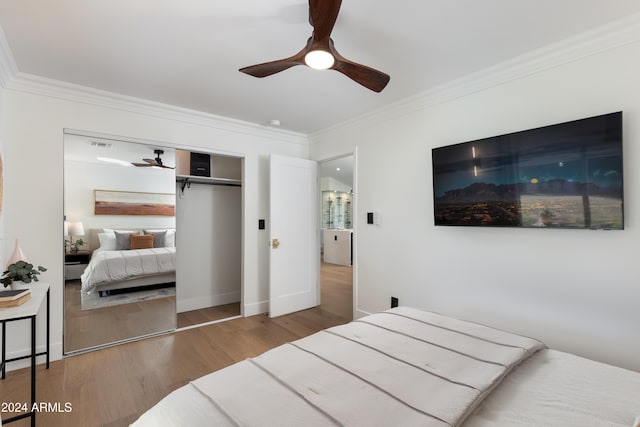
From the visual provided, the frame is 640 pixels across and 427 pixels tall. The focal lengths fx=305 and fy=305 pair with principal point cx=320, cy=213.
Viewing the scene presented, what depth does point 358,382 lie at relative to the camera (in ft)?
3.71

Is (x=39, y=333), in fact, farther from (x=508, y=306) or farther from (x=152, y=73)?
(x=508, y=306)

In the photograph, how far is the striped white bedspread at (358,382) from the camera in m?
0.95

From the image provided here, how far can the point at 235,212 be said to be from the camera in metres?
4.32

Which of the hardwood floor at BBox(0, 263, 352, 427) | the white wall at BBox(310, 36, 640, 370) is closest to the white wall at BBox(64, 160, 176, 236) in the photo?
the hardwood floor at BBox(0, 263, 352, 427)

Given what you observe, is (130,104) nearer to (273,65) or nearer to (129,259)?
(129,259)

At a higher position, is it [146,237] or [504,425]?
[146,237]

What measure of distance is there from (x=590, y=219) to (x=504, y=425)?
1608 mm

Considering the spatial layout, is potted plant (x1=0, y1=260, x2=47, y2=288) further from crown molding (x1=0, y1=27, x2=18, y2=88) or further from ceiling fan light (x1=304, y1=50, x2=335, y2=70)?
ceiling fan light (x1=304, y1=50, x2=335, y2=70)

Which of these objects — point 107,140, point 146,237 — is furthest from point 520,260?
point 107,140

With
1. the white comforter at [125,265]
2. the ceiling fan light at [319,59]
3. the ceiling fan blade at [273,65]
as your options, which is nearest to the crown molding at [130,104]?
the white comforter at [125,265]

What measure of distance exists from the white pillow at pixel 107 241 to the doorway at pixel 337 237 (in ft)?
8.58

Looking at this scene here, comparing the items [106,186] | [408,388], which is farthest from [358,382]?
[106,186]

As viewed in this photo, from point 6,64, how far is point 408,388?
335 centimetres

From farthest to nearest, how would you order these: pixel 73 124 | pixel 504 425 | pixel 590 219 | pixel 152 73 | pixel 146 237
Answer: pixel 146 237
pixel 73 124
pixel 152 73
pixel 590 219
pixel 504 425
